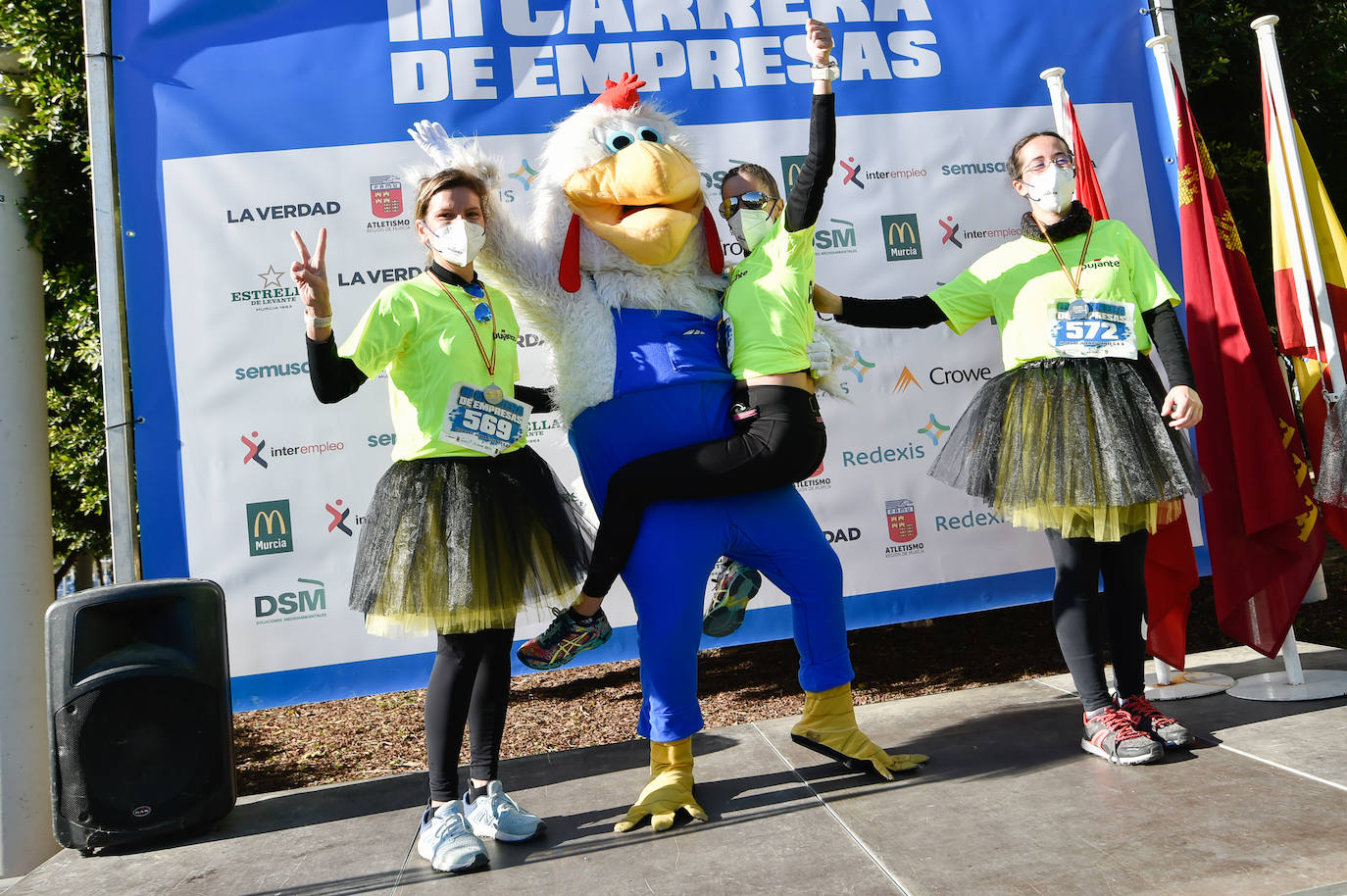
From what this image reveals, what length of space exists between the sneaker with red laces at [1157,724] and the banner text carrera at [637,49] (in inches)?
99.3

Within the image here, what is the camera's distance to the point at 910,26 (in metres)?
3.98

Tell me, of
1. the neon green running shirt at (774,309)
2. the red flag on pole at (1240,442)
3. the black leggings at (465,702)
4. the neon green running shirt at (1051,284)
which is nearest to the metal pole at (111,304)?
the black leggings at (465,702)

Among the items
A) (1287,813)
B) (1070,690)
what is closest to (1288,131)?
(1070,690)

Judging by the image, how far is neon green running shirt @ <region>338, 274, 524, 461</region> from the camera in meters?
2.48

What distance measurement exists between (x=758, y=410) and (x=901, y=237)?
1.65 m

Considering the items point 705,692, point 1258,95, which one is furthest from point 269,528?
point 1258,95

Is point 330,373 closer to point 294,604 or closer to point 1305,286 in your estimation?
point 294,604

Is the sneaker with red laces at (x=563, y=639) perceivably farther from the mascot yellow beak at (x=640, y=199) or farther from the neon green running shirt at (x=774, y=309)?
the mascot yellow beak at (x=640, y=199)

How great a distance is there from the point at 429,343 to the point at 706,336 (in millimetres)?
738

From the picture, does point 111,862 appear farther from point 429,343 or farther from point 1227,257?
point 1227,257

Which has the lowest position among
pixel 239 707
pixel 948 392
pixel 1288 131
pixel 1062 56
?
pixel 239 707

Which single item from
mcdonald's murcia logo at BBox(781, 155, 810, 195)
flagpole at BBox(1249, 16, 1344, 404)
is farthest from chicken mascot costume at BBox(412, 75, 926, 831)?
flagpole at BBox(1249, 16, 1344, 404)

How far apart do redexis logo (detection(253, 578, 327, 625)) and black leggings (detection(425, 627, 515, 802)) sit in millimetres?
1180

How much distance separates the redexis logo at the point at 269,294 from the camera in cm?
353
